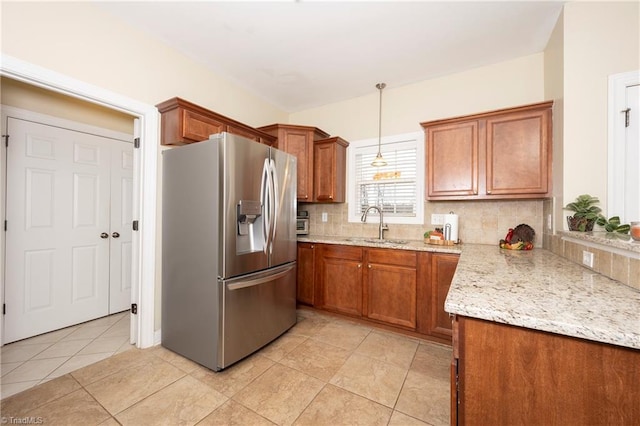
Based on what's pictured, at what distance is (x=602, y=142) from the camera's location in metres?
1.80

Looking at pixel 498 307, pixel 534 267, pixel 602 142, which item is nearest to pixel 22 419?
pixel 498 307

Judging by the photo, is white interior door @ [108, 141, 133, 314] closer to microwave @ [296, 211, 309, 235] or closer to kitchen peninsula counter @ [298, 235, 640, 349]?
microwave @ [296, 211, 309, 235]

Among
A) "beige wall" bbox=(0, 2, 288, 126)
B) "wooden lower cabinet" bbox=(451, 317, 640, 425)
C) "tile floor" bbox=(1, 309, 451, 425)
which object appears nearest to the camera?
"wooden lower cabinet" bbox=(451, 317, 640, 425)

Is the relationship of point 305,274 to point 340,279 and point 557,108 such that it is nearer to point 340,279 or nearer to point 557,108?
point 340,279

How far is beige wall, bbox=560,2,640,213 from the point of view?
5.73ft

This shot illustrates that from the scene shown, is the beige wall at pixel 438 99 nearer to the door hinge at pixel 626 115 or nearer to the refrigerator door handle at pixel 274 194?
the door hinge at pixel 626 115

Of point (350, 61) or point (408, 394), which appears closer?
point (408, 394)

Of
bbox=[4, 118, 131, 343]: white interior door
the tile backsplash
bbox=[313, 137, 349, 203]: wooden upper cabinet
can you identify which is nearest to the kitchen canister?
the tile backsplash

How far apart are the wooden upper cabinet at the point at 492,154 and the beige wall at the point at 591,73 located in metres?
0.33

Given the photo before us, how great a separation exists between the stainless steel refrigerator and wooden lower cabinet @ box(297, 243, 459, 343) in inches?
25.5

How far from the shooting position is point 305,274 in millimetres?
3094

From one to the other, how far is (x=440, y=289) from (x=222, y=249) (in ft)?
6.39

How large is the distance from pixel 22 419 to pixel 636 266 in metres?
3.20

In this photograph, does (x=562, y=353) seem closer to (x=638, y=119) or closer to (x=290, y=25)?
(x=638, y=119)
